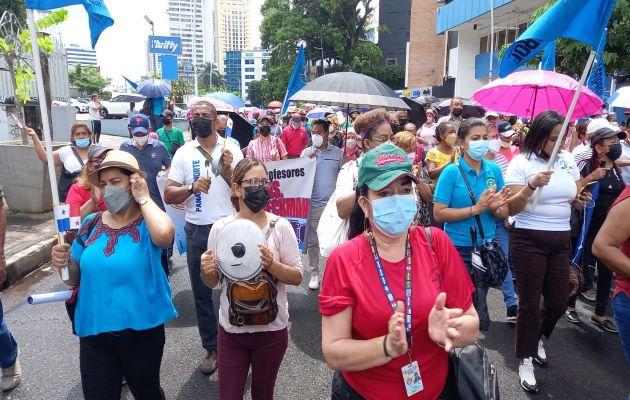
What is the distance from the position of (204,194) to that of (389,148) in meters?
2.26

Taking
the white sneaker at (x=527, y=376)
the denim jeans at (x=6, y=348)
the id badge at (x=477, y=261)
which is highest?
the id badge at (x=477, y=261)

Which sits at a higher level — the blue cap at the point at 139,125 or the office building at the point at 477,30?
the office building at the point at 477,30

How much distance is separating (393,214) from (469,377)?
70 centimetres

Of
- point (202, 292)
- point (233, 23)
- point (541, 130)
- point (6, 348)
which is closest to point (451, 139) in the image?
point (541, 130)

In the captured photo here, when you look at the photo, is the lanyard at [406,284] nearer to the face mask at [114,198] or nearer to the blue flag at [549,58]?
the face mask at [114,198]

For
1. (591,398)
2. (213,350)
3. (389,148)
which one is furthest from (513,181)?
(213,350)

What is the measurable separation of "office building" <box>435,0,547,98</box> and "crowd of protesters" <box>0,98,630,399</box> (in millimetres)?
19027

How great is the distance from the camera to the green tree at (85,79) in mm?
71981

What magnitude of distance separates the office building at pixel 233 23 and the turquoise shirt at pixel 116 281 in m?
180

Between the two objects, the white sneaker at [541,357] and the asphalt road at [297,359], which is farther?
the white sneaker at [541,357]

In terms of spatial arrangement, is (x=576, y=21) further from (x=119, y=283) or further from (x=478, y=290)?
(x=119, y=283)

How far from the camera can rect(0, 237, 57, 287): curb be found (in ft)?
18.9

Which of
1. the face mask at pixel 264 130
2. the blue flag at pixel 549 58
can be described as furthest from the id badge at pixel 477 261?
the face mask at pixel 264 130

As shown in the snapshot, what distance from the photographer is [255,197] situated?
2.70m
